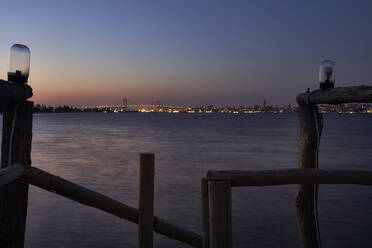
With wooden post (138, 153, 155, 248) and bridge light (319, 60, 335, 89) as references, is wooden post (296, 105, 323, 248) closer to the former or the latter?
bridge light (319, 60, 335, 89)

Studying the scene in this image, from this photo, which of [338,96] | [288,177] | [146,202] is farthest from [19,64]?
[338,96]

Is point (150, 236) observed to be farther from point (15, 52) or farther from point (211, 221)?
point (15, 52)

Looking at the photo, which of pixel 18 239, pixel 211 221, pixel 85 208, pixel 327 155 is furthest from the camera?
pixel 327 155

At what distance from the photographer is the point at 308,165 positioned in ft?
16.0

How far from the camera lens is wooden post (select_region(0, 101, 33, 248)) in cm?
394

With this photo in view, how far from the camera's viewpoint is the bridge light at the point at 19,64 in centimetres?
404

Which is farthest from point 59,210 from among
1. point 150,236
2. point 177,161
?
point 177,161

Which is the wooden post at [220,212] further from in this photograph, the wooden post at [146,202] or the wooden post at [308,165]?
the wooden post at [308,165]

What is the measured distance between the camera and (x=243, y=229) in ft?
34.9

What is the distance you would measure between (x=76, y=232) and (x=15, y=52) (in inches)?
264

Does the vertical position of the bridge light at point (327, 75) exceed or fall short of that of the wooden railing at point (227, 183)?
it exceeds it

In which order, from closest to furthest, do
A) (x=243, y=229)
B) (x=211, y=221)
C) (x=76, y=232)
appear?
(x=211, y=221), (x=76, y=232), (x=243, y=229)

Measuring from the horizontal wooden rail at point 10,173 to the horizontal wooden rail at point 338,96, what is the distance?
123 inches

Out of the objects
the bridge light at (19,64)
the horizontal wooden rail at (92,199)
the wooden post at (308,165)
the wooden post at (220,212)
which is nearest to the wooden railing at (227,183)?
the wooden post at (220,212)
